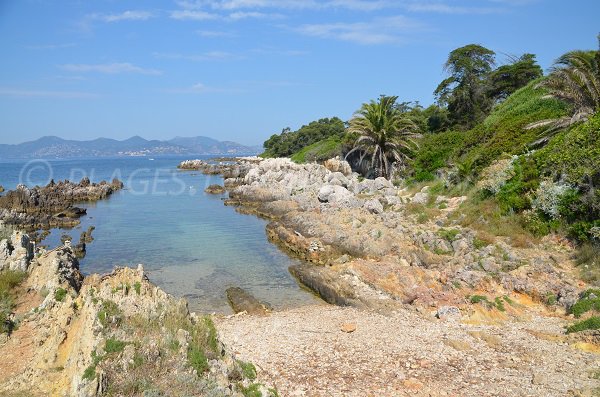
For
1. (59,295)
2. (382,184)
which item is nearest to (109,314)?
(59,295)

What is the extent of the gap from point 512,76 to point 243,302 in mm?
41684

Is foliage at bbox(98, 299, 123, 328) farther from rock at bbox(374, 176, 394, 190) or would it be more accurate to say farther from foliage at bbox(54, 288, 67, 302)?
rock at bbox(374, 176, 394, 190)

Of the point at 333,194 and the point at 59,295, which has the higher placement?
the point at 333,194

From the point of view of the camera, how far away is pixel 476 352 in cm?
1094

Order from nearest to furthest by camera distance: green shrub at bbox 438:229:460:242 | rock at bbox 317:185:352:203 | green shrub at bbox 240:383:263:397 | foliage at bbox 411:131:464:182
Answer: green shrub at bbox 240:383:263:397 < green shrub at bbox 438:229:460:242 < rock at bbox 317:185:352:203 < foliage at bbox 411:131:464:182

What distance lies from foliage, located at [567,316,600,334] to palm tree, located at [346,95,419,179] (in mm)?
27235

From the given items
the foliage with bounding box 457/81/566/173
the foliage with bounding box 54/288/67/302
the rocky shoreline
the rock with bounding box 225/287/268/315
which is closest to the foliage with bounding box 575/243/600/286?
the rocky shoreline

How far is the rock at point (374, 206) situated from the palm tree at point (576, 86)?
9.71 meters

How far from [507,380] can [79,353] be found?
881 cm

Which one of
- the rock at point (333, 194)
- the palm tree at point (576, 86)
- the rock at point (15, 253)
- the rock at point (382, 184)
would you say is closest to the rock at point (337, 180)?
the rock at point (382, 184)

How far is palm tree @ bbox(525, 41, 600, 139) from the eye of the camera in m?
22.0

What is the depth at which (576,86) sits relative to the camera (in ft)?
73.8

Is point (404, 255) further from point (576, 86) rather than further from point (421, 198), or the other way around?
point (576, 86)

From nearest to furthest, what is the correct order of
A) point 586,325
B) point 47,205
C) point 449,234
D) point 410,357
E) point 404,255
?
point 410,357 → point 586,325 → point 404,255 → point 449,234 → point 47,205
